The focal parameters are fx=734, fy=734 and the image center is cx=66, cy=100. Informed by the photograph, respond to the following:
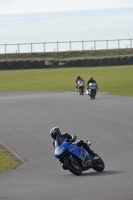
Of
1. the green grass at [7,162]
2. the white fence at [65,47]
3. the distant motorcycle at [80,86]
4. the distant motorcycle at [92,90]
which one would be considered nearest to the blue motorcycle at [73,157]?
the green grass at [7,162]

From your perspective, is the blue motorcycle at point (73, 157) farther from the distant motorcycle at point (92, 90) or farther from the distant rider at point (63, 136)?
the distant motorcycle at point (92, 90)

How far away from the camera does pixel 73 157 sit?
48.4 ft

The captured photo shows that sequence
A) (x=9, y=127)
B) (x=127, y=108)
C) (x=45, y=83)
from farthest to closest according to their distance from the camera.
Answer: (x=45, y=83) < (x=127, y=108) < (x=9, y=127)

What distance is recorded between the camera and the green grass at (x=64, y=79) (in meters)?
50.6

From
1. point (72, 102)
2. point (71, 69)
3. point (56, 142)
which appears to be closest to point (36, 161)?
point (56, 142)

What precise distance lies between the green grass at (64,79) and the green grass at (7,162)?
2278cm

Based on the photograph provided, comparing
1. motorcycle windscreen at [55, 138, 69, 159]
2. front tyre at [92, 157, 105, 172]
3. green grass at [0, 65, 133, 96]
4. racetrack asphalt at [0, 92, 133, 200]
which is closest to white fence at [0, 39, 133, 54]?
green grass at [0, 65, 133, 96]

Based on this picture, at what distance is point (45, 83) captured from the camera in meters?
57.2

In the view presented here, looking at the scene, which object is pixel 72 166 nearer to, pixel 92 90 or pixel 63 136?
pixel 63 136

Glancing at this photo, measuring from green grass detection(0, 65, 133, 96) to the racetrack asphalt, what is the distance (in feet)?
25.9

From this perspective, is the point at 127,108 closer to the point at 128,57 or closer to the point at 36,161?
Result: the point at 36,161

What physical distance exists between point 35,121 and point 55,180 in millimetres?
14373

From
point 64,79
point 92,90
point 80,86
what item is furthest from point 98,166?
point 64,79

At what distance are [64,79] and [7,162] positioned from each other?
133ft
